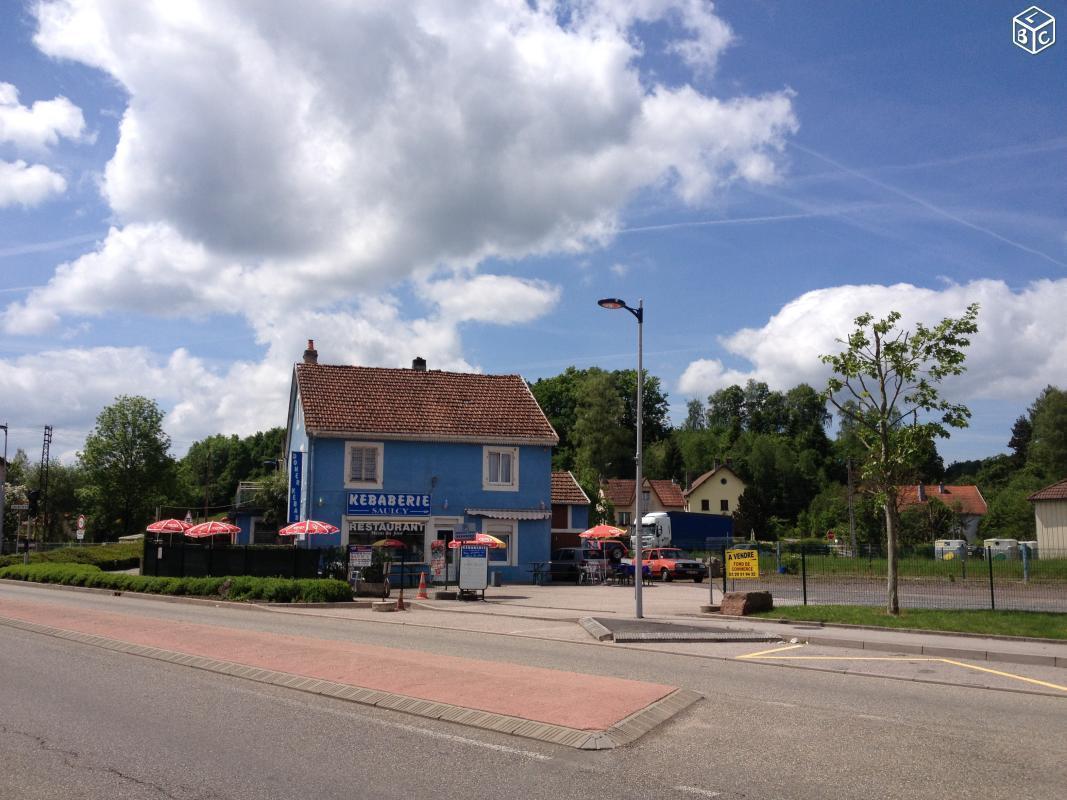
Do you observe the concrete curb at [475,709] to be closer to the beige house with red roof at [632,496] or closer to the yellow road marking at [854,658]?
the yellow road marking at [854,658]

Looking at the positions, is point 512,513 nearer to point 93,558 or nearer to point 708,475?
point 93,558

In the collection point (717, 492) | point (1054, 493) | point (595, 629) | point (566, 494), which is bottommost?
point (595, 629)

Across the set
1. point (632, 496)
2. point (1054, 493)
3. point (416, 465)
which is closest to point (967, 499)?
point (632, 496)

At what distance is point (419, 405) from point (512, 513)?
20.2 feet

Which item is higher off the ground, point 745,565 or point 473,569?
point 745,565

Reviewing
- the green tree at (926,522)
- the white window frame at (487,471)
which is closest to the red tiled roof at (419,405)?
the white window frame at (487,471)

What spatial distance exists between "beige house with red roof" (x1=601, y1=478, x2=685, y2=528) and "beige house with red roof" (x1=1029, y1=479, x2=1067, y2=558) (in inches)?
1451

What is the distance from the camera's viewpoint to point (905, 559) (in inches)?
1031

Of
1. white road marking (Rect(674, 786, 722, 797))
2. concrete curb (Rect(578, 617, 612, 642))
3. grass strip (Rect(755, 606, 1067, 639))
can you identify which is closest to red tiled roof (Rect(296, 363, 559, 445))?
concrete curb (Rect(578, 617, 612, 642))

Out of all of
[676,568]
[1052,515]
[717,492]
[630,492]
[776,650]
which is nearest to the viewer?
[776,650]

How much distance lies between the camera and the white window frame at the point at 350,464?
3738cm

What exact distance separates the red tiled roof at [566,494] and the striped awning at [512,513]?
7984 millimetres

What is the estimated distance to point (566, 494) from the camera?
4828 cm

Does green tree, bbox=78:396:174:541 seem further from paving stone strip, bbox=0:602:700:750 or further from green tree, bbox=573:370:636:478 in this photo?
paving stone strip, bbox=0:602:700:750
